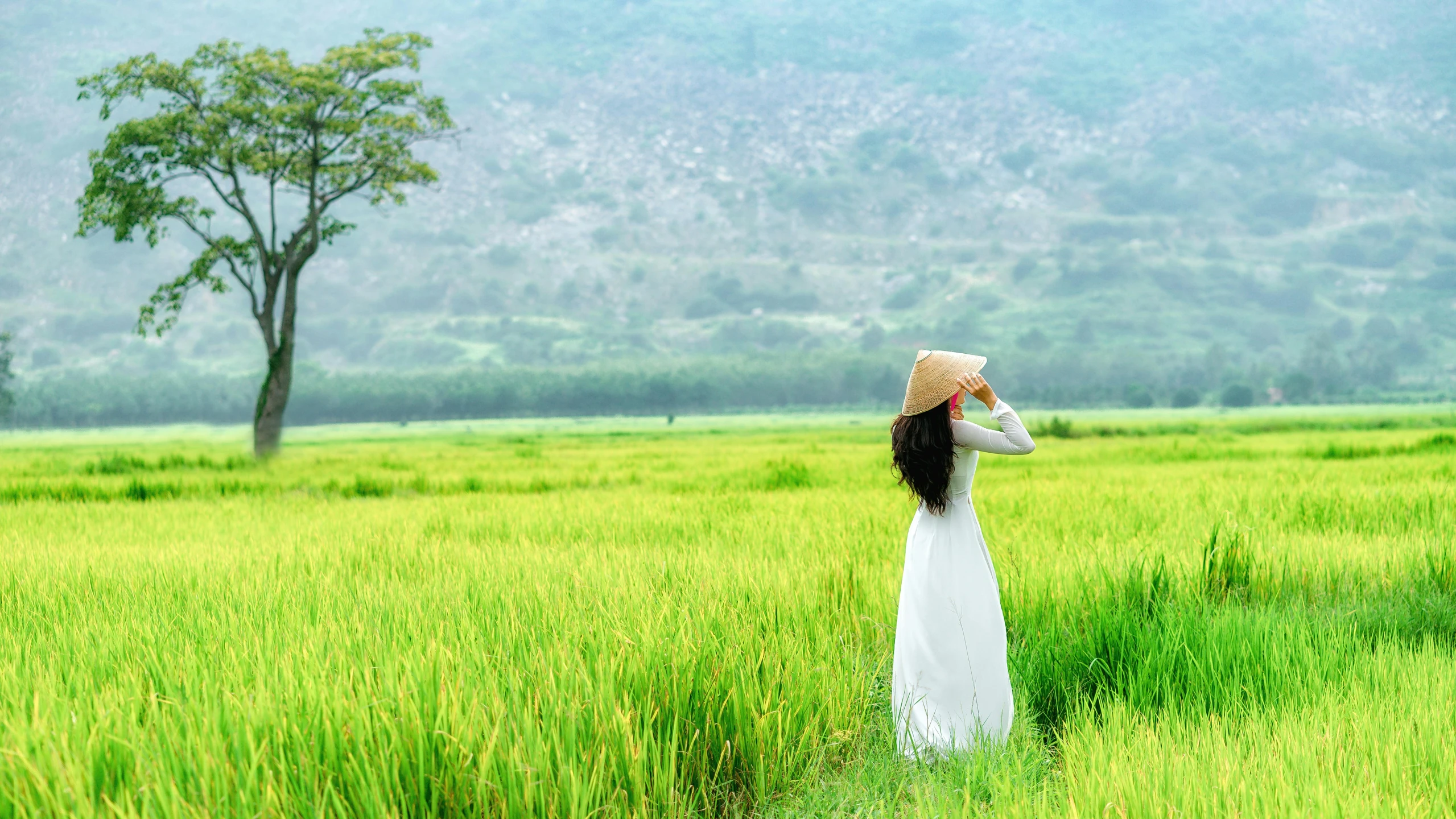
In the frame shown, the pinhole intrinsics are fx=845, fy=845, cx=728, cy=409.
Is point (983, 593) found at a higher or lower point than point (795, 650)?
higher

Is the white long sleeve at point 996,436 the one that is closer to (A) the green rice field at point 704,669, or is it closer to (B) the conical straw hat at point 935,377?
(B) the conical straw hat at point 935,377

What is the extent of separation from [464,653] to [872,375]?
579 ft

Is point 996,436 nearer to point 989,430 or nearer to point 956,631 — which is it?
point 989,430

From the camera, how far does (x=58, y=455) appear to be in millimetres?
28266

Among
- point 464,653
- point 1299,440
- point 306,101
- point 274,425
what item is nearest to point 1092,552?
point 464,653

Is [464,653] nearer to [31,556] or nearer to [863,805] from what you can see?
[863,805]

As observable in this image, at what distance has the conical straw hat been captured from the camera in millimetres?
3611

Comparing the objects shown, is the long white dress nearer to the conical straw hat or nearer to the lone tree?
the conical straw hat

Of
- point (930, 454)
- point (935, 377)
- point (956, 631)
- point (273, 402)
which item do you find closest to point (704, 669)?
point (956, 631)

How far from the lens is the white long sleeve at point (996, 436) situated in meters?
Result: 3.68

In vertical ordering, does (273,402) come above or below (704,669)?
above

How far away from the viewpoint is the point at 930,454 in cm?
366

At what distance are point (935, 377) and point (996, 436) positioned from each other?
39 centimetres

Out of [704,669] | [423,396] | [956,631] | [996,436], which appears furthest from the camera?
[423,396]
